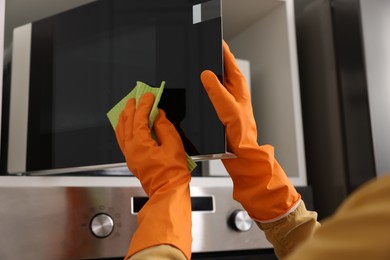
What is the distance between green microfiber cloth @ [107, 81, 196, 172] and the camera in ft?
2.56

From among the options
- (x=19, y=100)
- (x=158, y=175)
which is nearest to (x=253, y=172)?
(x=158, y=175)

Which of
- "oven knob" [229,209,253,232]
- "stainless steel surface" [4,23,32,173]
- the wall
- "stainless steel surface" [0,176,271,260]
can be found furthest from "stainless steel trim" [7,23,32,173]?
the wall

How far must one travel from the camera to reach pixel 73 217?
0.94 meters

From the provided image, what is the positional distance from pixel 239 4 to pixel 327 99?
0.36 meters

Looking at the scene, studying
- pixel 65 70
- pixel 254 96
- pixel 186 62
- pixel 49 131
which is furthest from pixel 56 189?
pixel 254 96

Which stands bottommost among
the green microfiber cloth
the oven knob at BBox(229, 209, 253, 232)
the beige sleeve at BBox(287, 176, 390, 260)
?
the oven knob at BBox(229, 209, 253, 232)

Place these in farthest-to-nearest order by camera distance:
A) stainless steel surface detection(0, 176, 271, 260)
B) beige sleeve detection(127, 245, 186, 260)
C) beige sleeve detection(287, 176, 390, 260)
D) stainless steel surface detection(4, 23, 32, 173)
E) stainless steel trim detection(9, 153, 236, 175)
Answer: stainless steel surface detection(4, 23, 32, 173) → stainless steel surface detection(0, 176, 271, 260) → stainless steel trim detection(9, 153, 236, 175) → beige sleeve detection(127, 245, 186, 260) → beige sleeve detection(287, 176, 390, 260)

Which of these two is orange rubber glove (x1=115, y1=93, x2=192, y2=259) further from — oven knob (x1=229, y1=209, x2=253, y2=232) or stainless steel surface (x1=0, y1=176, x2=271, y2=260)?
oven knob (x1=229, y1=209, x2=253, y2=232)

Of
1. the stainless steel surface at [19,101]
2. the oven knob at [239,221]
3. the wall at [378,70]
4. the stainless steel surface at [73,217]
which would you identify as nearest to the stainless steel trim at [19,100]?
the stainless steel surface at [19,101]

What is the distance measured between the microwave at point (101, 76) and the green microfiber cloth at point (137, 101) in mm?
14

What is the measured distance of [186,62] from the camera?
80cm

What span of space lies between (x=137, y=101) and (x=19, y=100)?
40 centimetres

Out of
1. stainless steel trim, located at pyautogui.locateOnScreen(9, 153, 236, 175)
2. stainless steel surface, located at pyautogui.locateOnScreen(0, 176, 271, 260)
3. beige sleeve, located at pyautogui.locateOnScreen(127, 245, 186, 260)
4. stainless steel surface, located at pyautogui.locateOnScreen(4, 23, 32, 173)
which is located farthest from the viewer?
stainless steel surface, located at pyautogui.locateOnScreen(4, 23, 32, 173)

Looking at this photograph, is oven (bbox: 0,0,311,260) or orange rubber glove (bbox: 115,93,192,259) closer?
orange rubber glove (bbox: 115,93,192,259)
